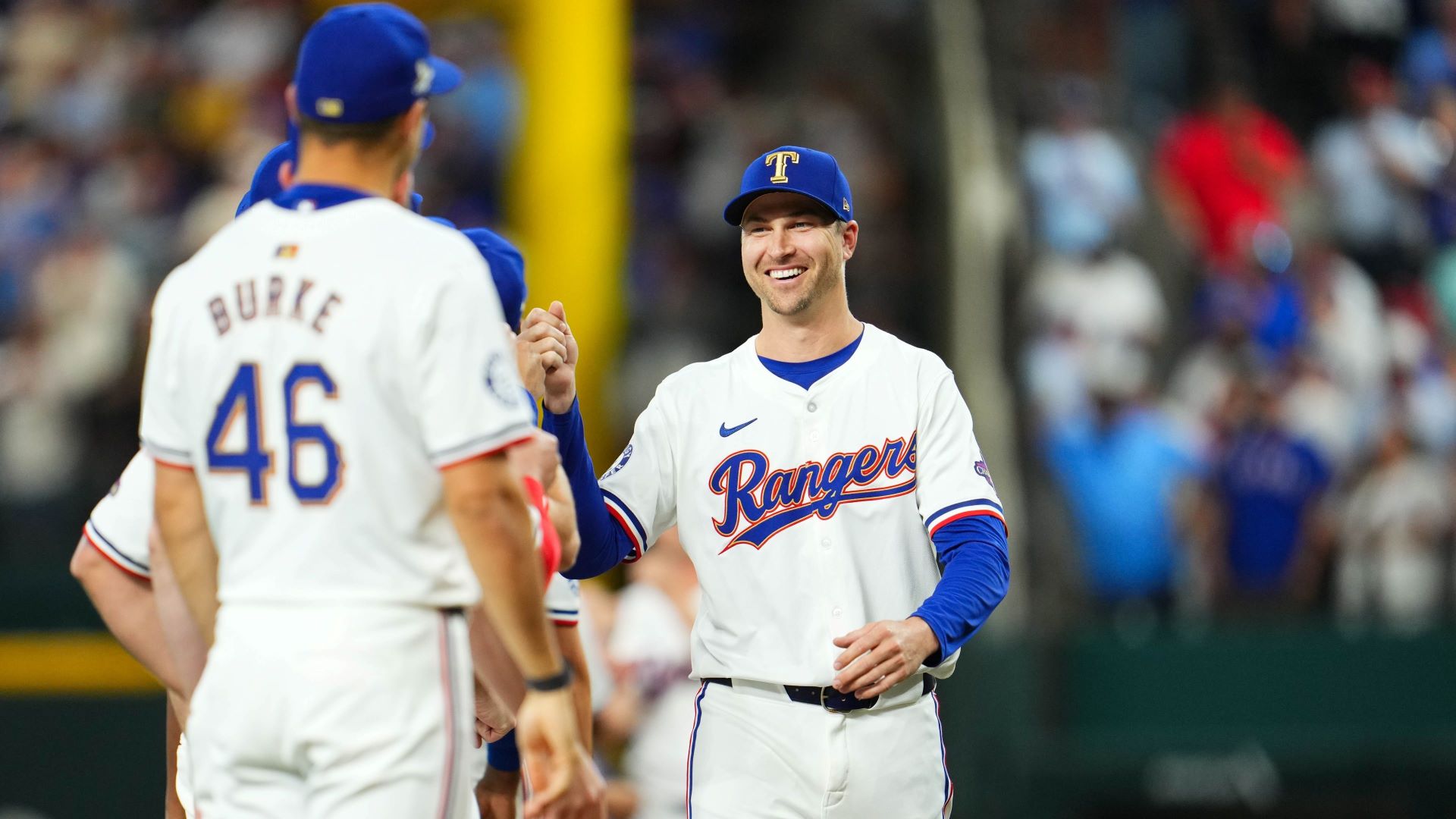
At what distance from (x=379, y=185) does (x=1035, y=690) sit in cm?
706

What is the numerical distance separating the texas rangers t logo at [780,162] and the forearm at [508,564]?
1.47 meters

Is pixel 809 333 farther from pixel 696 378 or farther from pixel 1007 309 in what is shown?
pixel 1007 309

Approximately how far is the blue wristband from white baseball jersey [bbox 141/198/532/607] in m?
1.03

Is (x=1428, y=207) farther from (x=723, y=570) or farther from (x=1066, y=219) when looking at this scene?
(x=723, y=570)

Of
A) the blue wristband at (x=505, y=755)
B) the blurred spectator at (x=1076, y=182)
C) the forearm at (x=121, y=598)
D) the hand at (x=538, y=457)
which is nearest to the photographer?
the hand at (x=538, y=457)

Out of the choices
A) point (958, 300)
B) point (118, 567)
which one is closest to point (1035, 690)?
point (958, 300)

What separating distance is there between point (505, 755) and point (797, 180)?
150cm

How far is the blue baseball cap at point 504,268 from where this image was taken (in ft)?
13.1

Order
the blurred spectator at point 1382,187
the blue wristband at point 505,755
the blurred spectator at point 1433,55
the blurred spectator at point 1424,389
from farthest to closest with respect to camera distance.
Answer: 1. the blurred spectator at point 1433,55
2. the blurred spectator at point 1382,187
3. the blurred spectator at point 1424,389
4. the blue wristband at point 505,755

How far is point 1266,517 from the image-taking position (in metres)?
10.2

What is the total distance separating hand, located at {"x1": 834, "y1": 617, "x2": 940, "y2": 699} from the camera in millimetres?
3820

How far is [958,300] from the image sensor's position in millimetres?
10352

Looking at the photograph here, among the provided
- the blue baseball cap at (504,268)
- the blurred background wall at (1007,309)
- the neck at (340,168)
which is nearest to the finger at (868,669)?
the blue baseball cap at (504,268)

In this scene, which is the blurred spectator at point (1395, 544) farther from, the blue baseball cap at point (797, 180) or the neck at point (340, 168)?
the neck at point (340, 168)
